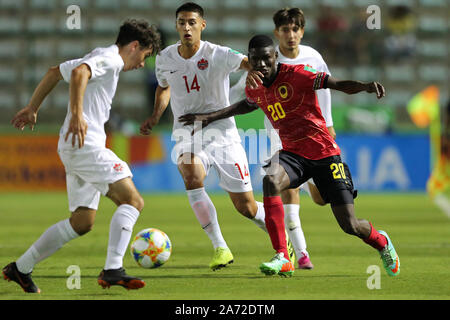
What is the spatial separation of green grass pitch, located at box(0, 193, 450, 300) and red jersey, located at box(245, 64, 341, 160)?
3.49 ft

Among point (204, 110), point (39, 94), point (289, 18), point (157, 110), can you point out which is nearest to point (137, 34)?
point (39, 94)

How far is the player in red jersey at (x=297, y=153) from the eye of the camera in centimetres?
621

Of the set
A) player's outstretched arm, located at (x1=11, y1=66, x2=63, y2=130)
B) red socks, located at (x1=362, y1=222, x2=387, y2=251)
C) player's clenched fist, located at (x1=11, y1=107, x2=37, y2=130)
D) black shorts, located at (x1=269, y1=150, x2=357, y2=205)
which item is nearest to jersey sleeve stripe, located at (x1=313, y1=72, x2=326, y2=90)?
black shorts, located at (x1=269, y1=150, x2=357, y2=205)

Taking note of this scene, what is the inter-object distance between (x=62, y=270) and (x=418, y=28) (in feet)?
56.9

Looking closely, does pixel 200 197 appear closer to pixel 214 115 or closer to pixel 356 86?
pixel 214 115

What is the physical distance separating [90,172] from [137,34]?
111 centimetres

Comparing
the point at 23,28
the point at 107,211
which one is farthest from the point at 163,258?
the point at 23,28

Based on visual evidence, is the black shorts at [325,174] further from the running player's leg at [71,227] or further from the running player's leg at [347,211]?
the running player's leg at [71,227]

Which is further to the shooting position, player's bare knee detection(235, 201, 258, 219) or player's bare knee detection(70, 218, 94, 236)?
player's bare knee detection(235, 201, 258, 219)

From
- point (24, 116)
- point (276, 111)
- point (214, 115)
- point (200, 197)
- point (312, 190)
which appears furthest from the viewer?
point (312, 190)

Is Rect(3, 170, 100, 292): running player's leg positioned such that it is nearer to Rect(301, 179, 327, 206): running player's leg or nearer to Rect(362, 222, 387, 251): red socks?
Rect(362, 222, 387, 251): red socks

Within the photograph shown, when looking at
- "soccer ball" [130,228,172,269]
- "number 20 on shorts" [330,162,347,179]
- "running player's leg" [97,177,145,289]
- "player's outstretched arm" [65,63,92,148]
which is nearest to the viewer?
"player's outstretched arm" [65,63,92,148]

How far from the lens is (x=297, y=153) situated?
6391 mm

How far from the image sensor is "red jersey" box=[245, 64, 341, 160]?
6.33 m
